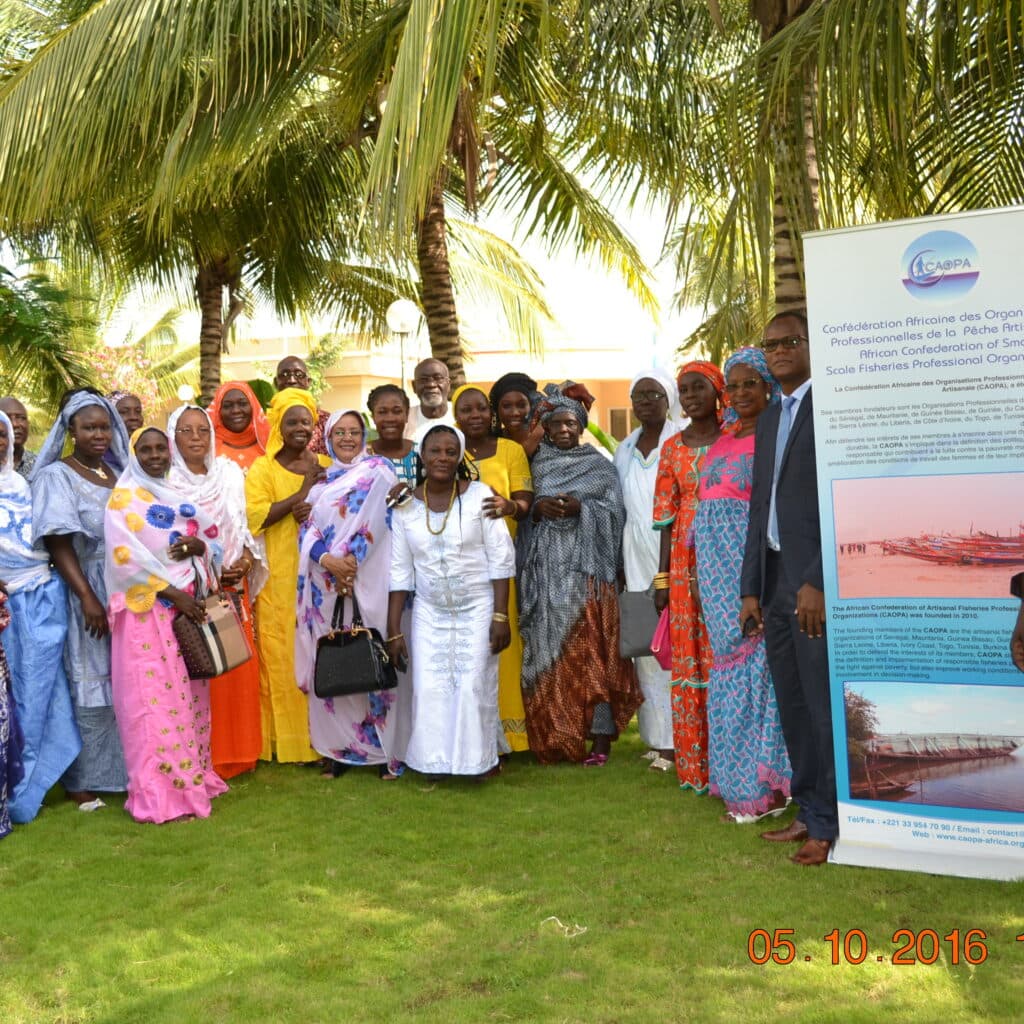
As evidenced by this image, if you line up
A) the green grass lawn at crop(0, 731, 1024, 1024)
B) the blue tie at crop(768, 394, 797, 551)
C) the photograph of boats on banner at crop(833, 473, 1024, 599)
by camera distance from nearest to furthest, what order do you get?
1. the green grass lawn at crop(0, 731, 1024, 1024)
2. the photograph of boats on banner at crop(833, 473, 1024, 599)
3. the blue tie at crop(768, 394, 797, 551)

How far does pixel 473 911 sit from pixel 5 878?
204 centimetres

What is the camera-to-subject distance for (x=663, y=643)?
5.70 m

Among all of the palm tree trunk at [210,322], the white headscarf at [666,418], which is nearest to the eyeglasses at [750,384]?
the white headscarf at [666,418]

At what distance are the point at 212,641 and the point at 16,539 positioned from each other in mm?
1140

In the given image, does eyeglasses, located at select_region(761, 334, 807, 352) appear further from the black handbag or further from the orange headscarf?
Answer: the orange headscarf

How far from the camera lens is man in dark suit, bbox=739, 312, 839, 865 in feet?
14.9

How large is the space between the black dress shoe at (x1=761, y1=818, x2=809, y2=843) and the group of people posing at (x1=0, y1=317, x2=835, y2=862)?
0.17 meters

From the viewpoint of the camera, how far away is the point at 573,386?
6492 millimetres

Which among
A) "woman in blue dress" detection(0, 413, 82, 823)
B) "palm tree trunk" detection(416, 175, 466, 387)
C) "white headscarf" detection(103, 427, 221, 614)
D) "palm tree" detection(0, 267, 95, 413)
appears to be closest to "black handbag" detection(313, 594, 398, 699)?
"white headscarf" detection(103, 427, 221, 614)

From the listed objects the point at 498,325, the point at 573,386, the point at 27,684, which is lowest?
the point at 27,684

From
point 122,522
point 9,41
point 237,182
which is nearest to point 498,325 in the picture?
point 237,182

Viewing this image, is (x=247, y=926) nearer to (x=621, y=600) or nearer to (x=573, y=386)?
(x=621, y=600)

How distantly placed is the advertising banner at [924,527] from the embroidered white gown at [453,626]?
202cm

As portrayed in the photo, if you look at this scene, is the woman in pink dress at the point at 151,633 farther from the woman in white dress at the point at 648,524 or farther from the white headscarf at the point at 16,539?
the woman in white dress at the point at 648,524
